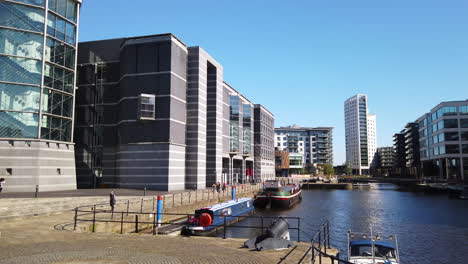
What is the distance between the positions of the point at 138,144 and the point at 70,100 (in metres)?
12.0

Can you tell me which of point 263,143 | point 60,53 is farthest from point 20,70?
point 263,143

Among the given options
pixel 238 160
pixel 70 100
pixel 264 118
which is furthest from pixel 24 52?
pixel 264 118

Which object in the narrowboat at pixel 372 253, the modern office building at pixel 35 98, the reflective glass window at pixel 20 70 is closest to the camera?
the narrowboat at pixel 372 253

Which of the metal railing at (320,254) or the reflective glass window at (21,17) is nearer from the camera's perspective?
the metal railing at (320,254)

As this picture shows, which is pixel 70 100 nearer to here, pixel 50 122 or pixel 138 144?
pixel 50 122

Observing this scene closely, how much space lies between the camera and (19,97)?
45594 mm

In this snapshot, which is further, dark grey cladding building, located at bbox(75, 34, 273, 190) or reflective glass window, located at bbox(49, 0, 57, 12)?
dark grey cladding building, located at bbox(75, 34, 273, 190)

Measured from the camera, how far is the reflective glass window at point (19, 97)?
146ft

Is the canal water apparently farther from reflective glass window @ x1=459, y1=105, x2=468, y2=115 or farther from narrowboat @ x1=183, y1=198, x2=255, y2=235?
reflective glass window @ x1=459, y1=105, x2=468, y2=115

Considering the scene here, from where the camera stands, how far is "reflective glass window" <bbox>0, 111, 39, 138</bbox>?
1732 inches

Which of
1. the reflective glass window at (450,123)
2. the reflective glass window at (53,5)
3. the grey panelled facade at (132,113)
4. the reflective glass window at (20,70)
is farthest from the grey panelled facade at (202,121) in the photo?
the reflective glass window at (450,123)

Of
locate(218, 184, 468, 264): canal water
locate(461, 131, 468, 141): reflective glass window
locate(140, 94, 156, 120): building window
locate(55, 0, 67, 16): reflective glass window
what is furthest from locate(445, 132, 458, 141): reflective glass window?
locate(55, 0, 67, 16): reflective glass window

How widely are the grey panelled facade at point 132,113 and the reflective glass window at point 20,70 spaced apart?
14203mm

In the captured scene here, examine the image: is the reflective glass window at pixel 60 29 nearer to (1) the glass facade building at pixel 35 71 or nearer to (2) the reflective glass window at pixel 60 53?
(1) the glass facade building at pixel 35 71
